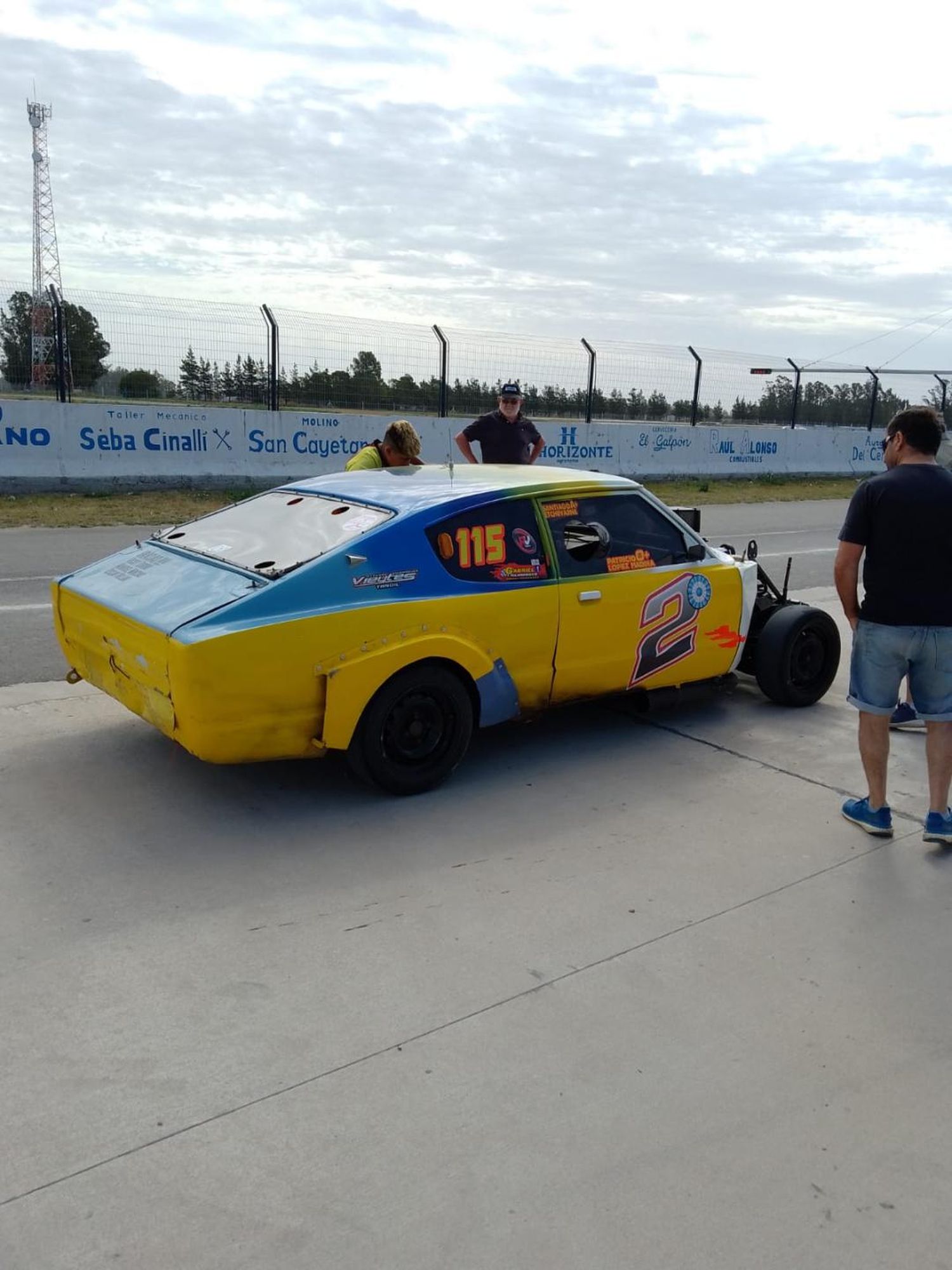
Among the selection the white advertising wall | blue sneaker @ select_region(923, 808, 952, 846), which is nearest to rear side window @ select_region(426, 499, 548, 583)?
blue sneaker @ select_region(923, 808, 952, 846)

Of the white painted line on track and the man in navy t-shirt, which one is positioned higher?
the man in navy t-shirt

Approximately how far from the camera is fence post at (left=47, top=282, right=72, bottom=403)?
1517cm

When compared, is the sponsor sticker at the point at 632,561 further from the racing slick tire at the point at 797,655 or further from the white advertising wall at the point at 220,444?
the white advertising wall at the point at 220,444

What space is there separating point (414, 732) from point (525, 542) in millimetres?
1085

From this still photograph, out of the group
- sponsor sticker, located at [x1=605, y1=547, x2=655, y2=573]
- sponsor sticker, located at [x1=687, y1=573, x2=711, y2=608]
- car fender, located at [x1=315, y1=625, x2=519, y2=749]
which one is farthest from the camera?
sponsor sticker, located at [x1=687, y1=573, x2=711, y2=608]

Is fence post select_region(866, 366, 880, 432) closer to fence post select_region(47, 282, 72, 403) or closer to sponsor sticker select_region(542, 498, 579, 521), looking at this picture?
fence post select_region(47, 282, 72, 403)

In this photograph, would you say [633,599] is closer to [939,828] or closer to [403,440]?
[939,828]

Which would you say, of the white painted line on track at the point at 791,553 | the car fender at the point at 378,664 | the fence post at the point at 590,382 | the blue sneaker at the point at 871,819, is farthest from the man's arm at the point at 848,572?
the fence post at the point at 590,382

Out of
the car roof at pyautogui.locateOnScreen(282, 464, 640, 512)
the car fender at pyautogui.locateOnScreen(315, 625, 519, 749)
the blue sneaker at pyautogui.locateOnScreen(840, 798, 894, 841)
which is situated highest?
the car roof at pyautogui.locateOnScreen(282, 464, 640, 512)

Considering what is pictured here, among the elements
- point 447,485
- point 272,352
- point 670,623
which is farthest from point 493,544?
point 272,352

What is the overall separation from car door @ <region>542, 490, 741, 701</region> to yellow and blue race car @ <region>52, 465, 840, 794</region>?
0.01m

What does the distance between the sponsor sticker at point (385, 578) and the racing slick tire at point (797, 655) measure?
96.8 inches

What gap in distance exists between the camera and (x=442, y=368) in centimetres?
1952

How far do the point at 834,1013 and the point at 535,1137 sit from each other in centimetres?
111
